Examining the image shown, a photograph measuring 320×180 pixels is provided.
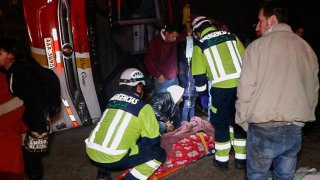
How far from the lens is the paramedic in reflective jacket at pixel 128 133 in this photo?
345cm

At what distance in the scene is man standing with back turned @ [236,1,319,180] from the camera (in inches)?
110

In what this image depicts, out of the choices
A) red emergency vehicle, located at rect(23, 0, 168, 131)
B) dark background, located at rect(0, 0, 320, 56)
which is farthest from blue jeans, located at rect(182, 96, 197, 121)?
dark background, located at rect(0, 0, 320, 56)

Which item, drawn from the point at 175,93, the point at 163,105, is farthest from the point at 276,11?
the point at 175,93

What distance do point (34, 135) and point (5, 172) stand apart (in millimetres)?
455

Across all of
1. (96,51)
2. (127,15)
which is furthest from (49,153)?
(127,15)

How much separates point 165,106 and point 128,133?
5.94 ft

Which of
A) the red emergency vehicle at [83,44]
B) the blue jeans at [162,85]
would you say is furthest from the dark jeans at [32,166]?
the blue jeans at [162,85]

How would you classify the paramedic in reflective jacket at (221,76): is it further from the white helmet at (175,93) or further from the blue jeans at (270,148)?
the blue jeans at (270,148)

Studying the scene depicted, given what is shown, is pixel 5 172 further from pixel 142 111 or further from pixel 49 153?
pixel 49 153

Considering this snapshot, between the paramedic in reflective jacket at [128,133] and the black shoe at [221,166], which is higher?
the paramedic in reflective jacket at [128,133]

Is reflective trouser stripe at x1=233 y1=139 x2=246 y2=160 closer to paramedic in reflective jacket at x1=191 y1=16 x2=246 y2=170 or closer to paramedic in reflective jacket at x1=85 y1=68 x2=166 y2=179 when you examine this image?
paramedic in reflective jacket at x1=191 y1=16 x2=246 y2=170

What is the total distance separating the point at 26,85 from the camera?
3.30 meters

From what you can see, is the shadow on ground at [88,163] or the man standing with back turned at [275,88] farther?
the shadow on ground at [88,163]

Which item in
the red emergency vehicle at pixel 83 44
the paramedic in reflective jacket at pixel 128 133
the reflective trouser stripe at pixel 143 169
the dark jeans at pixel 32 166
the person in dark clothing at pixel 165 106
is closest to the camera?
the paramedic in reflective jacket at pixel 128 133
